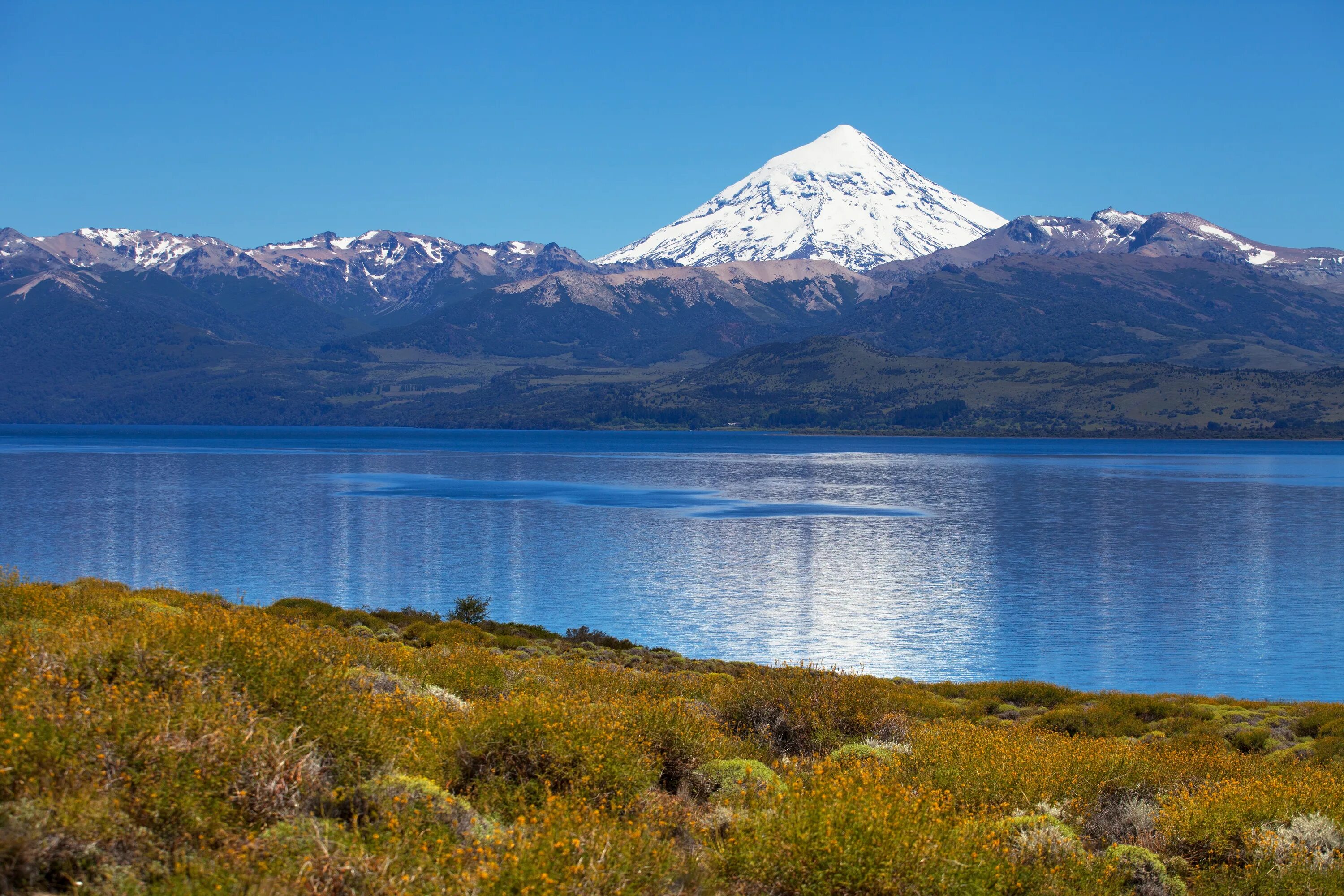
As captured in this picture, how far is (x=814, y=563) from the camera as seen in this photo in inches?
2921

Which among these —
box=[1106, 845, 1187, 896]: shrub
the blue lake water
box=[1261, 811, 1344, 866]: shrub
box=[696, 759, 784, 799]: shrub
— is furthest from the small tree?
box=[1261, 811, 1344, 866]: shrub

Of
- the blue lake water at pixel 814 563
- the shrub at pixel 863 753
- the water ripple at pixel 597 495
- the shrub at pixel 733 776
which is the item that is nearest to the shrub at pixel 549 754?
the shrub at pixel 733 776

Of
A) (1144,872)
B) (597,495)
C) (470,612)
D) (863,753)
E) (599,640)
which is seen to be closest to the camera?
(1144,872)

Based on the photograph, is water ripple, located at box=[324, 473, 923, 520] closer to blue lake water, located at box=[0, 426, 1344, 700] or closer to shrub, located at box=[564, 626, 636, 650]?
blue lake water, located at box=[0, 426, 1344, 700]

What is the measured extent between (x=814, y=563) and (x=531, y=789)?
64115 millimetres

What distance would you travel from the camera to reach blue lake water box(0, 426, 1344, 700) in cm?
4806

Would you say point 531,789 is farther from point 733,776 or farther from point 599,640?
point 599,640

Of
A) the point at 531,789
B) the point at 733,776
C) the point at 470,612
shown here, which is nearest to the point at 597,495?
the point at 470,612

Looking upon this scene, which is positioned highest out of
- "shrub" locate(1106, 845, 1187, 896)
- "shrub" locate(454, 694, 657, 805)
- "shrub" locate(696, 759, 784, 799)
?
"shrub" locate(454, 694, 657, 805)

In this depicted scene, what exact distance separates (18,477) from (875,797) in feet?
555

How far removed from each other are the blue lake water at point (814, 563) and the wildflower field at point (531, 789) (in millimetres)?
28678

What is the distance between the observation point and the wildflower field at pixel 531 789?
814 cm

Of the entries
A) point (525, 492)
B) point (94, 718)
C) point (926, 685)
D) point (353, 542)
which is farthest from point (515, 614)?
point (525, 492)

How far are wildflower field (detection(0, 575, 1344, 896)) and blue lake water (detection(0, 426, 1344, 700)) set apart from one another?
2868 centimetres
